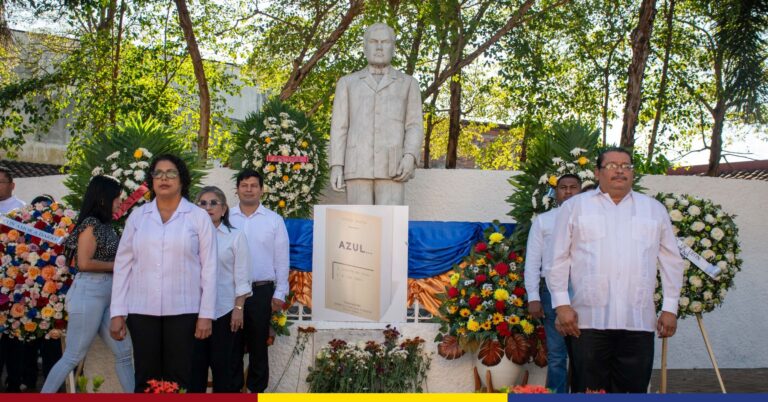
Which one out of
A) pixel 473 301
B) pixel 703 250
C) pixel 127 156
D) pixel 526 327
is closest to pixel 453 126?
pixel 127 156

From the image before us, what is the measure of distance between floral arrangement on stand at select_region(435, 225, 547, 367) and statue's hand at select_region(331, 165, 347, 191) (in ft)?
4.42

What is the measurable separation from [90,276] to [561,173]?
4.07 metres

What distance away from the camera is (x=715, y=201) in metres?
9.98

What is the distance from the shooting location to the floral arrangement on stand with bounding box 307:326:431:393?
639 centimetres

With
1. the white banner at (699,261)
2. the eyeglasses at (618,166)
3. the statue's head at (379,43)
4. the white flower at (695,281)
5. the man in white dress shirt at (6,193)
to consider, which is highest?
the statue's head at (379,43)

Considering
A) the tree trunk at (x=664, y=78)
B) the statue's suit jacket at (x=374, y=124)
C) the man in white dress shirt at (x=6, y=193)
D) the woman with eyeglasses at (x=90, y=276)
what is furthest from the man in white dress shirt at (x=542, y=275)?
the tree trunk at (x=664, y=78)

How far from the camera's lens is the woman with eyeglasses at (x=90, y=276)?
518 centimetres

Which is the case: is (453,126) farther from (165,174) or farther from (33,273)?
(165,174)

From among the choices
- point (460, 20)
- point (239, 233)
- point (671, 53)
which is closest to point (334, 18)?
point (460, 20)

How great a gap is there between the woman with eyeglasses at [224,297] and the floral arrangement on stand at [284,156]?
122 inches

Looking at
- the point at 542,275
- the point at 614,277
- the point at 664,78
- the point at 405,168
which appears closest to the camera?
the point at 614,277

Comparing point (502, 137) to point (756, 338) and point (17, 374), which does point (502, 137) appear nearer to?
point (756, 338)

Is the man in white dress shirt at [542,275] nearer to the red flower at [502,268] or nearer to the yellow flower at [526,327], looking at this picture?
the yellow flower at [526,327]

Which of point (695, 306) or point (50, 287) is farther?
point (695, 306)
